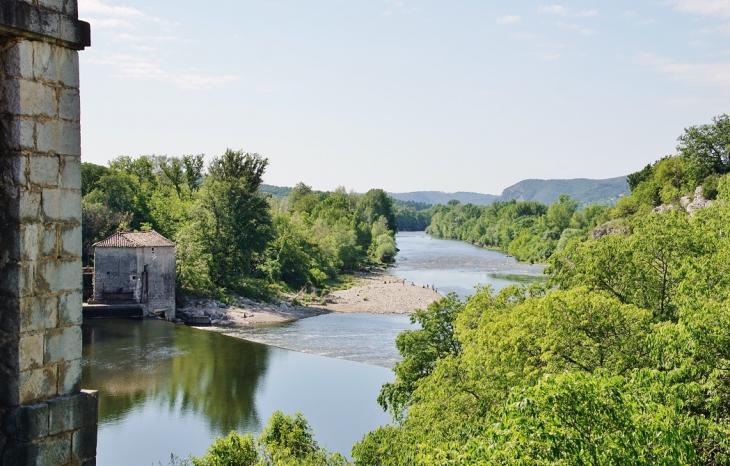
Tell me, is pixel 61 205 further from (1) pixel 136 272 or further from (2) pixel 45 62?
(1) pixel 136 272

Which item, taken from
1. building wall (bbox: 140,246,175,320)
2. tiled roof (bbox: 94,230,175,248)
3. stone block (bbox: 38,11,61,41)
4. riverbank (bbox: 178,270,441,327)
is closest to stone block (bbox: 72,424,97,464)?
stone block (bbox: 38,11,61,41)

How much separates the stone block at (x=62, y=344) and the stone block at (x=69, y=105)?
62.5 inches

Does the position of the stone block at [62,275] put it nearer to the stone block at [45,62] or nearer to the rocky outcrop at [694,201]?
the stone block at [45,62]

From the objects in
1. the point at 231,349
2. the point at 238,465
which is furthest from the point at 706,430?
the point at 231,349

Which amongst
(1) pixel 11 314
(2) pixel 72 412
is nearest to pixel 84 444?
(2) pixel 72 412

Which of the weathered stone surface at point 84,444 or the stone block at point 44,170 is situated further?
the weathered stone surface at point 84,444

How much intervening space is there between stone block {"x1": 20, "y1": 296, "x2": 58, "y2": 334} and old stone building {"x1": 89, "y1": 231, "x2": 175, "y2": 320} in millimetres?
39124

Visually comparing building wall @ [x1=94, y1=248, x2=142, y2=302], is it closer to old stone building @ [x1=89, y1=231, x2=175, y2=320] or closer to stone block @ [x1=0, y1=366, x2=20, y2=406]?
old stone building @ [x1=89, y1=231, x2=175, y2=320]

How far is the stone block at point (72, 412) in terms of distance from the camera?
491 centimetres

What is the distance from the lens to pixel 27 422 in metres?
4.74

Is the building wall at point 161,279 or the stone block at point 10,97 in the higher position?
the stone block at point 10,97

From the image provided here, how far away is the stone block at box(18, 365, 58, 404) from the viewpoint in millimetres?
4750

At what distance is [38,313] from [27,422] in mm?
761

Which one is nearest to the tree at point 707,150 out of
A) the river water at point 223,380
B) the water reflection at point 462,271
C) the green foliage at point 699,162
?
the green foliage at point 699,162
